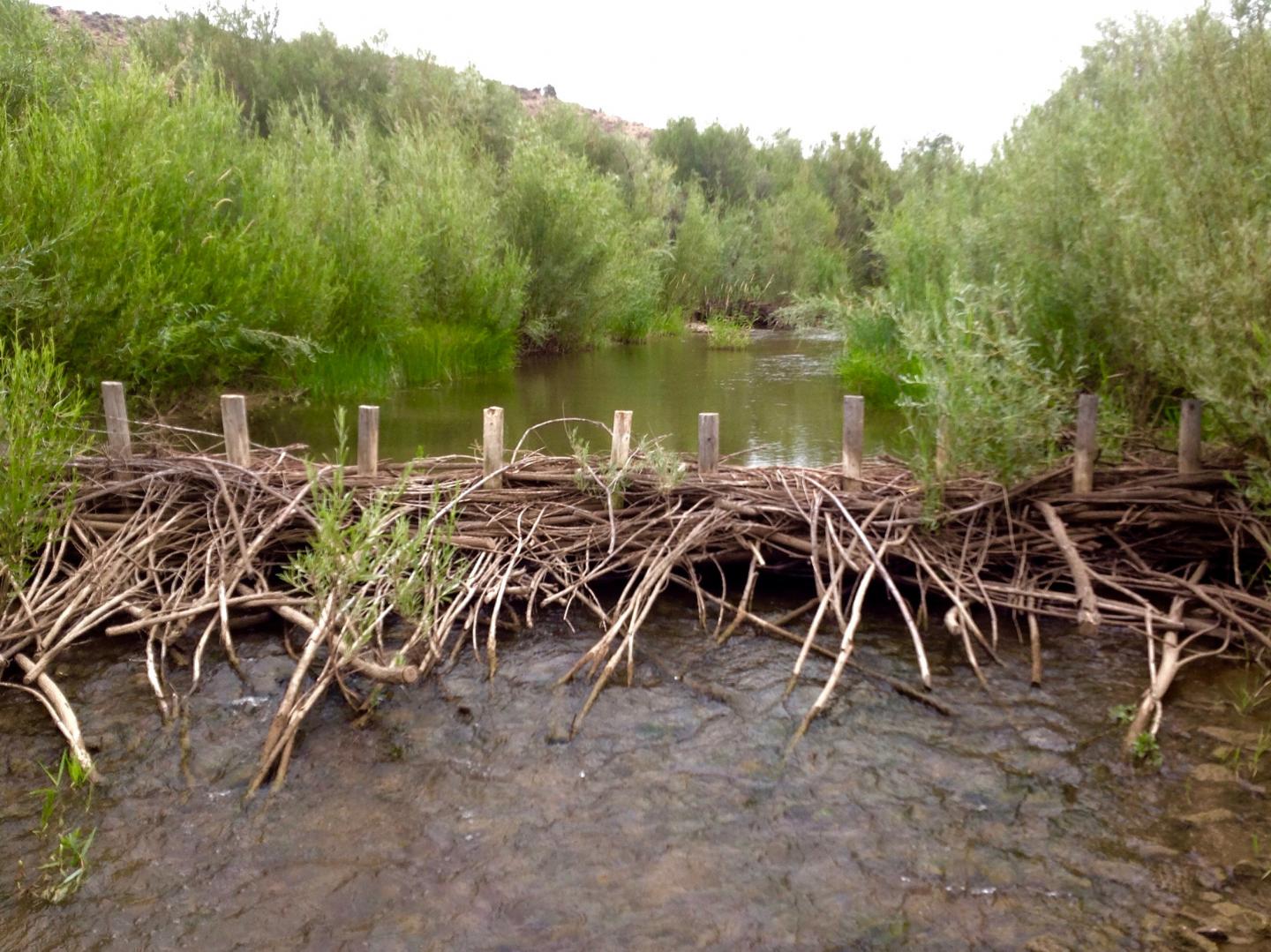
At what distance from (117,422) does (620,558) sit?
3470 millimetres

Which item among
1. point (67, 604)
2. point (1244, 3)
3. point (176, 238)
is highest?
point (1244, 3)

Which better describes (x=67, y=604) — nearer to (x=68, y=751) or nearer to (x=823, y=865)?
(x=68, y=751)

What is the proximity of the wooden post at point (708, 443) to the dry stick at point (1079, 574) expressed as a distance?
2.00 metres

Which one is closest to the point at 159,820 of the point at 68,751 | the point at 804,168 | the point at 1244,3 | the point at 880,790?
the point at 68,751

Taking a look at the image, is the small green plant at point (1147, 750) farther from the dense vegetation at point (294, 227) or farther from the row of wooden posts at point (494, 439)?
the dense vegetation at point (294, 227)

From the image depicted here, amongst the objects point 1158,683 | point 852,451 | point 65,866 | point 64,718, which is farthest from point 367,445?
point 1158,683

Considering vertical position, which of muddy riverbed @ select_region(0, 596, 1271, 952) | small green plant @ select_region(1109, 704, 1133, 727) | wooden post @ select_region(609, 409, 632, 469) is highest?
wooden post @ select_region(609, 409, 632, 469)

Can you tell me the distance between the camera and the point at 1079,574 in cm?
538

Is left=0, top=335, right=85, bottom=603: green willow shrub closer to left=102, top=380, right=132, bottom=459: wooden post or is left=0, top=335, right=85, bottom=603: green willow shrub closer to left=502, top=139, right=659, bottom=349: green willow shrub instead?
left=102, top=380, right=132, bottom=459: wooden post

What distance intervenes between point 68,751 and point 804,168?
1536 inches

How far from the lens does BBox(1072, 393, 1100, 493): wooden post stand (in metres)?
5.89

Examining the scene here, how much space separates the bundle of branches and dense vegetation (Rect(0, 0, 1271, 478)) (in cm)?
53

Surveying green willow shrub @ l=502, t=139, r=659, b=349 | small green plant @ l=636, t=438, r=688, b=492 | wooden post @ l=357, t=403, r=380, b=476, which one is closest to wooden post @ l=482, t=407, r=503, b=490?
wooden post @ l=357, t=403, r=380, b=476

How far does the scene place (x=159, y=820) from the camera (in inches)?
152
